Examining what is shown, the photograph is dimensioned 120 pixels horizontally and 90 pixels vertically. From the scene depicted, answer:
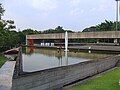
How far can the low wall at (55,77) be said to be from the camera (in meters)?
11.6

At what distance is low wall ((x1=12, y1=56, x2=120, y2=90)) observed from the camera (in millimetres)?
11617

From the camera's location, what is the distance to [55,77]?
→ 1432 cm

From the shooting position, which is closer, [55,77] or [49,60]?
[55,77]

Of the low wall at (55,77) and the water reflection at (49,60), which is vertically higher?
the low wall at (55,77)

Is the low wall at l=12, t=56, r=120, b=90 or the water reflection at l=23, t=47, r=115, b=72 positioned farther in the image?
the water reflection at l=23, t=47, r=115, b=72

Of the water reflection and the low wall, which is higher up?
the low wall

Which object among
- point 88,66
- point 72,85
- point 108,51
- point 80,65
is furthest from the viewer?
point 108,51

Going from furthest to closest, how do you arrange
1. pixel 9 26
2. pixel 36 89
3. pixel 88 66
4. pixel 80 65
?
pixel 9 26 < pixel 88 66 < pixel 80 65 < pixel 36 89

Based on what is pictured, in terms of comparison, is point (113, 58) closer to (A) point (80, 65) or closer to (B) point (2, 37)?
(A) point (80, 65)

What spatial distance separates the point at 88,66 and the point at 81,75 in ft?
5.03

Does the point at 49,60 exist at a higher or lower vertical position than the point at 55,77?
lower

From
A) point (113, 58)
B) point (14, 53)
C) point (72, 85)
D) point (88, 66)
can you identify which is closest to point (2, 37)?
point (14, 53)

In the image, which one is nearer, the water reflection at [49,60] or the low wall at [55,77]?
the low wall at [55,77]

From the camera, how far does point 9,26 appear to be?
145 feet
